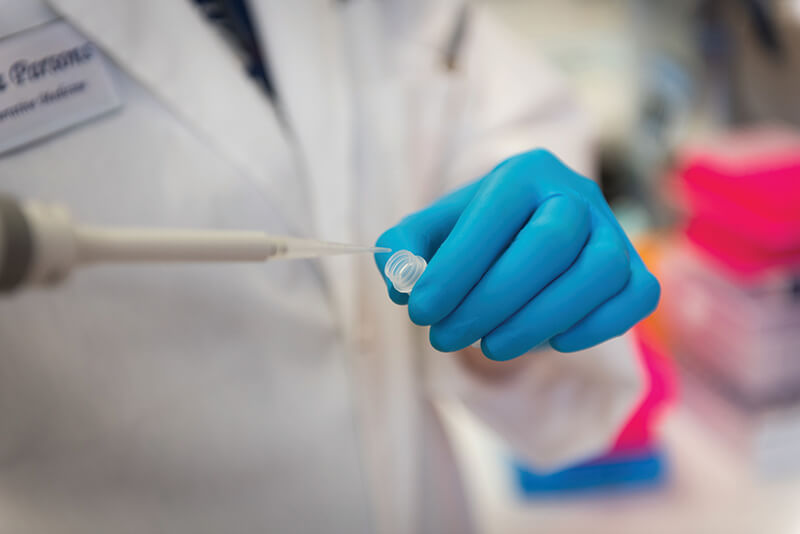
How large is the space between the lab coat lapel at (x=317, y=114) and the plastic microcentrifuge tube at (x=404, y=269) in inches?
7.5

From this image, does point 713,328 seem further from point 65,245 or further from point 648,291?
point 65,245

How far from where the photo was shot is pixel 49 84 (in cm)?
48

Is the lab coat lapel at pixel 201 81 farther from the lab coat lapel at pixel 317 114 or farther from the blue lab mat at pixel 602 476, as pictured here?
the blue lab mat at pixel 602 476

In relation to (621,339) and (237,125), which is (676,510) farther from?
(237,125)

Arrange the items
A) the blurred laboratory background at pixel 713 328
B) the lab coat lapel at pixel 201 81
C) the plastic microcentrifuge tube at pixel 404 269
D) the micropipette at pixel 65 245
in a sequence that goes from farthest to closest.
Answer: the blurred laboratory background at pixel 713 328 < the lab coat lapel at pixel 201 81 < the plastic microcentrifuge tube at pixel 404 269 < the micropipette at pixel 65 245

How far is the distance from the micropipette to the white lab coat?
0.20m

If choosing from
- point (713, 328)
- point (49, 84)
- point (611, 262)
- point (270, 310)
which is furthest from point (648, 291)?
point (713, 328)

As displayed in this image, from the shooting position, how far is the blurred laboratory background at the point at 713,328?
867 millimetres

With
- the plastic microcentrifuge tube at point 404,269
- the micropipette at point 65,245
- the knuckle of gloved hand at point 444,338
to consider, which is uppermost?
the micropipette at point 65,245

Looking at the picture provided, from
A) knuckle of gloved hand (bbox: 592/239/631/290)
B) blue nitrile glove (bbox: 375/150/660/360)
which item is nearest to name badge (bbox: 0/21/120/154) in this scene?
blue nitrile glove (bbox: 375/150/660/360)

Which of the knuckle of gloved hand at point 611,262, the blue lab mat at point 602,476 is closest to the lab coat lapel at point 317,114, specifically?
the knuckle of gloved hand at point 611,262

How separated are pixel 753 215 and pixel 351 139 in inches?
24.0

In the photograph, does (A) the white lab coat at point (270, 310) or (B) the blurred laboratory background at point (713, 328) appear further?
(B) the blurred laboratory background at point (713, 328)

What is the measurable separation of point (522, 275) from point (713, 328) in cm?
71
